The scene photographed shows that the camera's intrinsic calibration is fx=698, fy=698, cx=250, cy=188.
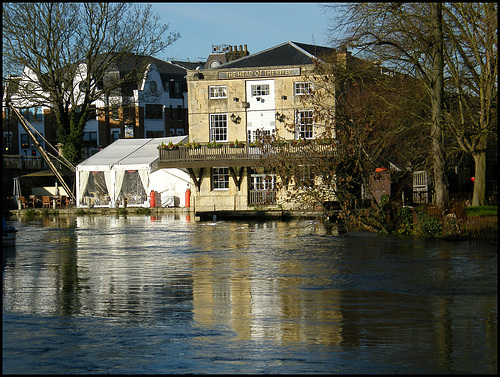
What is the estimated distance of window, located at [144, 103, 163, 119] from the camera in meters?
73.8

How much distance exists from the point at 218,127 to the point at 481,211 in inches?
1064

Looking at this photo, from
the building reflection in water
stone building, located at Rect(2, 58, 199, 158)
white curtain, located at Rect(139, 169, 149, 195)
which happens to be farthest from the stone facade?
stone building, located at Rect(2, 58, 199, 158)

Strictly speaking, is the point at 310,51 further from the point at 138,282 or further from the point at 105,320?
the point at 105,320

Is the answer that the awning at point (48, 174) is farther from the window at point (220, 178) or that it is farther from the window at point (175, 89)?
the window at point (175, 89)

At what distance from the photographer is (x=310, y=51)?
50250 mm

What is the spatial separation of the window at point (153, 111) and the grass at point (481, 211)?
52043 mm

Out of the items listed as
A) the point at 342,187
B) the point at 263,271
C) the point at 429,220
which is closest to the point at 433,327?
the point at 263,271

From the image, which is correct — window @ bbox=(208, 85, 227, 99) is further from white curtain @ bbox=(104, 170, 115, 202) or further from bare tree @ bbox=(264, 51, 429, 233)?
bare tree @ bbox=(264, 51, 429, 233)

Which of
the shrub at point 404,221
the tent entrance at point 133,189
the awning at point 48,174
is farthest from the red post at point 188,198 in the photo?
the shrub at point 404,221

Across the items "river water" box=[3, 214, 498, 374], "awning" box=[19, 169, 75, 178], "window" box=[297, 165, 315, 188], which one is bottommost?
"river water" box=[3, 214, 498, 374]

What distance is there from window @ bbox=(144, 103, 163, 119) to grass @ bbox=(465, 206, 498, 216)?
52043 mm

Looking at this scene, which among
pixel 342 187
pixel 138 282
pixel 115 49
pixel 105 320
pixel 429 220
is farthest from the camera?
pixel 115 49

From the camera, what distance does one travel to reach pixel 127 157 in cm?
5075

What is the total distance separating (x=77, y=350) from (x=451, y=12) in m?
20.4
